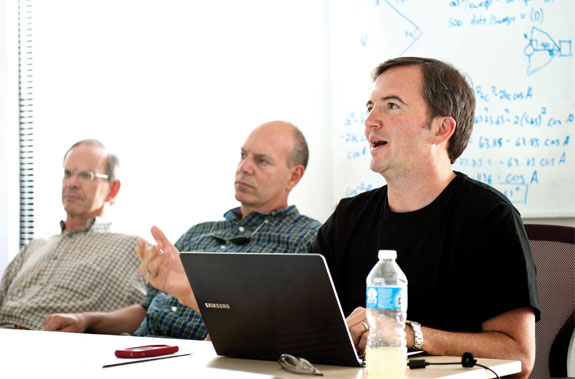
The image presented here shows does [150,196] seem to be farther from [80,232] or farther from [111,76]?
[111,76]

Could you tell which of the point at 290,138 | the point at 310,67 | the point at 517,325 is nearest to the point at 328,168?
the point at 290,138

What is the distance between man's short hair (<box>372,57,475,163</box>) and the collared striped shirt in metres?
0.79

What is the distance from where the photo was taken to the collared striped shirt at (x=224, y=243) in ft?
8.45

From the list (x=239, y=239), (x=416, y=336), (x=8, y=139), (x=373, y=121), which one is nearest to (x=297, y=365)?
(x=416, y=336)

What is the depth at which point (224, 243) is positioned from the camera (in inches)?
107

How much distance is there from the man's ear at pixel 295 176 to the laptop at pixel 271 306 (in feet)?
4.78

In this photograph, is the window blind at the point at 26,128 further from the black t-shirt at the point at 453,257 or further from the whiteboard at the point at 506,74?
the black t-shirt at the point at 453,257

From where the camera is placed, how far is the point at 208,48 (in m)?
3.38

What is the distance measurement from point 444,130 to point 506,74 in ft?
2.47

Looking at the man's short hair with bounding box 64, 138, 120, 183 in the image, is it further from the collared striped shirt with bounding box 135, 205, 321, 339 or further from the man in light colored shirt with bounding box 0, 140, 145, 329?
the collared striped shirt with bounding box 135, 205, 321, 339

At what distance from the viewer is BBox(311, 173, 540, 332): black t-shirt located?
1657 mm

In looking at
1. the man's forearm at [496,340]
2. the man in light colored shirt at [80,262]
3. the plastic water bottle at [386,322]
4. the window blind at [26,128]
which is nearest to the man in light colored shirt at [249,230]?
the man in light colored shirt at [80,262]

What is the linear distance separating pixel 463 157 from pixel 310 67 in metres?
→ 0.78

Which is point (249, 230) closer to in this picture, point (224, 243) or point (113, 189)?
point (224, 243)
